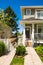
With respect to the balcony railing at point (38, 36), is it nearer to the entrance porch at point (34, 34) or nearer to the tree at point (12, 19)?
the entrance porch at point (34, 34)

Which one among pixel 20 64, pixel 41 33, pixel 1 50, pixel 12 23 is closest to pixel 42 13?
pixel 41 33

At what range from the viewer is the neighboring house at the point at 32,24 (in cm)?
2281

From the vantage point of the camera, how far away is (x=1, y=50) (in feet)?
45.4

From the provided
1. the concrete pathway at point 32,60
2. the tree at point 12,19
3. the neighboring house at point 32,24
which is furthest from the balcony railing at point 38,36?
the tree at point 12,19

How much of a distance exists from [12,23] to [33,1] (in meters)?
18.6

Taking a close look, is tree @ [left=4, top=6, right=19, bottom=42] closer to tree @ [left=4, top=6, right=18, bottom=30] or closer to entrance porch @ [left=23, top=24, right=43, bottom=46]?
tree @ [left=4, top=6, right=18, bottom=30]

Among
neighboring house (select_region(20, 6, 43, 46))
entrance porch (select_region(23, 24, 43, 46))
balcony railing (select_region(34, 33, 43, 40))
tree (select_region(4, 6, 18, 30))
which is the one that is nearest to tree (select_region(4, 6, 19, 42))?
tree (select_region(4, 6, 18, 30))

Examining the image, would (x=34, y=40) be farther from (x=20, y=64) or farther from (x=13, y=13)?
(x=13, y=13)

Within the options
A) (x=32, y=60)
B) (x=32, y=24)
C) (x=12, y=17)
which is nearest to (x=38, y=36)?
(x=32, y=24)

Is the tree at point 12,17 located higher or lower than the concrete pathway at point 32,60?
higher

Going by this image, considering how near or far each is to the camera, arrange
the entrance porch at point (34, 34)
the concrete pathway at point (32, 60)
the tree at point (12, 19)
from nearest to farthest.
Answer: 1. the concrete pathway at point (32, 60)
2. the entrance porch at point (34, 34)
3. the tree at point (12, 19)

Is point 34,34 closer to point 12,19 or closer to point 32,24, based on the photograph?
point 32,24

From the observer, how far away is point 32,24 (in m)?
23.0

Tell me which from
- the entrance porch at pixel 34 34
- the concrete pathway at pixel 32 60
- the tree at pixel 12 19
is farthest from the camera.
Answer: the tree at pixel 12 19
